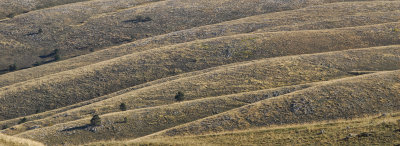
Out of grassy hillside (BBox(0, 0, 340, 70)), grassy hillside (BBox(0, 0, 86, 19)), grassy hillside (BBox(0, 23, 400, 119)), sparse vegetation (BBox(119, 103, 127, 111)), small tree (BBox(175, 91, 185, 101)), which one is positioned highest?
grassy hillside (BBox(0, 0, 86, 19))

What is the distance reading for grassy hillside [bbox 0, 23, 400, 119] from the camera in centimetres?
6147

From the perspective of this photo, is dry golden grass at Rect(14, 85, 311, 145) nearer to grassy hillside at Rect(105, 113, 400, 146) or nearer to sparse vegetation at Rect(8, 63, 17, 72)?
grassy hillside at Rect(105, 113, 400, 146)

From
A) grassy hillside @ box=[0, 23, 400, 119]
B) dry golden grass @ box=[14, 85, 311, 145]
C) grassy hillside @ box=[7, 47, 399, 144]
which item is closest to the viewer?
dry golden grass @ box=[14, 85, 311, 145]

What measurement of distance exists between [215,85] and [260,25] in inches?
1555

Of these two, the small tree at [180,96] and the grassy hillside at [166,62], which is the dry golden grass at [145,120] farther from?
the grassy hillside at [166,62]

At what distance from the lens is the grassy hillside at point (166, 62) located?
61.5m

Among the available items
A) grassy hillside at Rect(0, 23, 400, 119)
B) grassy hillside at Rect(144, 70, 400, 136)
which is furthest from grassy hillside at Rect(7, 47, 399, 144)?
grassy hillside at Rect(0, 23, 400, 119)

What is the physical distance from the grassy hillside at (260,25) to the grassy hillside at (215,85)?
2466 centimetres

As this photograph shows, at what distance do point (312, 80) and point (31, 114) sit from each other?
42.7 metres

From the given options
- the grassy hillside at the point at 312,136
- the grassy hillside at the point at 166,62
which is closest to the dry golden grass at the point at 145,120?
the grassy hillside at the point at 312,136

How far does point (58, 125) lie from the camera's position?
45.0 meters

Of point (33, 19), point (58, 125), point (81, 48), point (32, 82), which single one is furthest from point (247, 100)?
point (33, 19)

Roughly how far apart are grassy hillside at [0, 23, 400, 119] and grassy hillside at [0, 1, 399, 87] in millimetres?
8750

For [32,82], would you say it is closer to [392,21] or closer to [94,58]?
[94,58]
